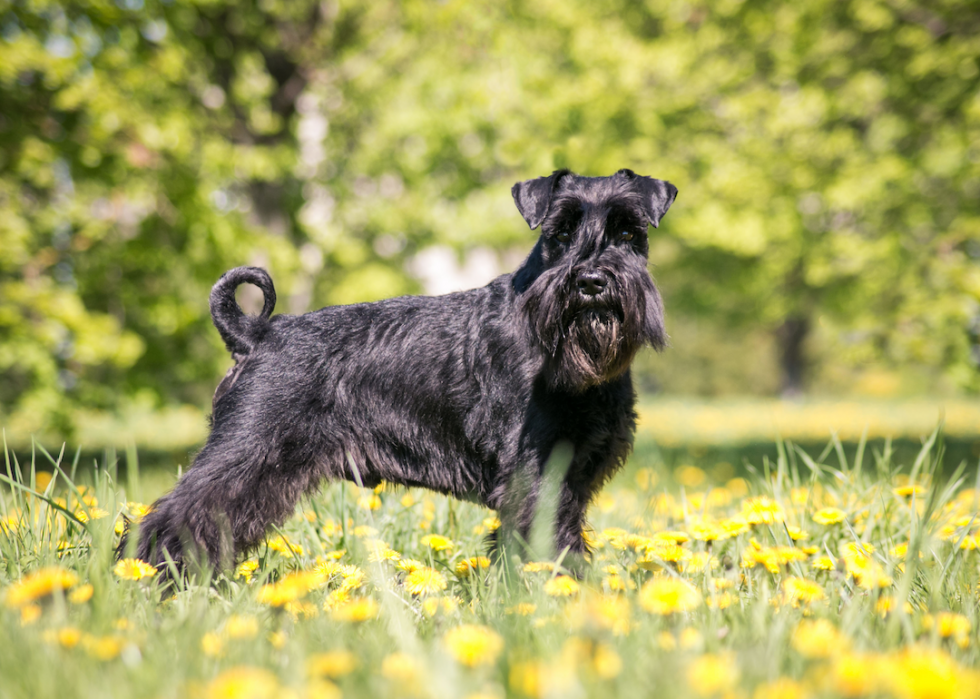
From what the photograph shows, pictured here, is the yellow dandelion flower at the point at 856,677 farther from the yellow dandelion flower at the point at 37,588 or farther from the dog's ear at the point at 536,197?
the dog's ear at the point at 536,197

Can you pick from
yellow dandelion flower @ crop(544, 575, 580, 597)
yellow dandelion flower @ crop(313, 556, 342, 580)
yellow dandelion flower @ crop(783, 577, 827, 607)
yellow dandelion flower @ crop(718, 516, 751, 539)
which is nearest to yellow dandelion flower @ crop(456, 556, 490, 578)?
yellow dandelion flower @ crop(313, 556, 342, 580)

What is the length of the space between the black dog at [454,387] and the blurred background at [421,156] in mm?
1279

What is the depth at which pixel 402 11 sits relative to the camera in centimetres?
830

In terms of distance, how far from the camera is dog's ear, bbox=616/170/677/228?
Answer: 282cm

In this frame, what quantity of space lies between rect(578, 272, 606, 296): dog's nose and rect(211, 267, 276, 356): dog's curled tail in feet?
4.32

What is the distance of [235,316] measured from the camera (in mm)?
2762

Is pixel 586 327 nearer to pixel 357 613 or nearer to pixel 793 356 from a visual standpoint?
pixel 357 613

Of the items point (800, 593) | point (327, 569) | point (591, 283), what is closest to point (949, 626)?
point (800, 593)

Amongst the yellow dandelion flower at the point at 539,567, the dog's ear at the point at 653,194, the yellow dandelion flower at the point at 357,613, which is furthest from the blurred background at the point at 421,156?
the yellow dandelion flower at the point at 357,613

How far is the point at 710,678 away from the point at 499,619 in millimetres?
830

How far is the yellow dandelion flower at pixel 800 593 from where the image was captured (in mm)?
1831

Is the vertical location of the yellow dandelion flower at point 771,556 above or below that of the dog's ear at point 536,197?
below

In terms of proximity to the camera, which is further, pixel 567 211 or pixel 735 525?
pixel 567 211

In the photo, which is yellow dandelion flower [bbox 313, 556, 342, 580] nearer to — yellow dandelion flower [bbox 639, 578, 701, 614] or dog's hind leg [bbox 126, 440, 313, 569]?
dog's hind leg [bbox 126, 440, 313, 569]
